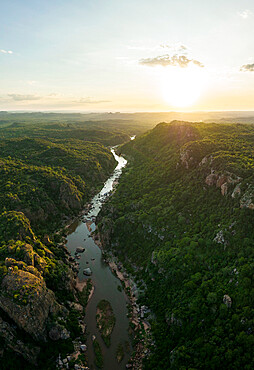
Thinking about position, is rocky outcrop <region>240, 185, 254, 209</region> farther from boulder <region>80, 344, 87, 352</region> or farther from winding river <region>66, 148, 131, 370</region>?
boulder <region>80, 344, 87, 352</region>

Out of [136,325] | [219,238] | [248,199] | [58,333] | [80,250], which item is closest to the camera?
[58,333]

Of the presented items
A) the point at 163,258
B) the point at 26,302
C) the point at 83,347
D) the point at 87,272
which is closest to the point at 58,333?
the point at 83,347

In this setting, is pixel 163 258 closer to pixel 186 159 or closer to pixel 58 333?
pixel 58 333

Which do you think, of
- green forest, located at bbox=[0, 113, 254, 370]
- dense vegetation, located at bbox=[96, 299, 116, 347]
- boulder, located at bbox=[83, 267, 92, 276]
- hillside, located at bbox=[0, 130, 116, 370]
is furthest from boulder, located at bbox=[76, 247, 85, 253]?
dense vegetation, located at bbox=[96, 299, 116, 347]

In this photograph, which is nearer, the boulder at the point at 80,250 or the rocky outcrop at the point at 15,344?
the rocky outcrop at the point at 15,344

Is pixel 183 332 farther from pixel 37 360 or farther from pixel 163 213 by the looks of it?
pixel 163 213

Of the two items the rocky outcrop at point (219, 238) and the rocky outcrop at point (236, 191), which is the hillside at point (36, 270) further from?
the rocky outcrop at point (236, 191)

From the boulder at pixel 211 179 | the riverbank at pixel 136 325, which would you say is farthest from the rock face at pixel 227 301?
the boulder at pixel 211 179
